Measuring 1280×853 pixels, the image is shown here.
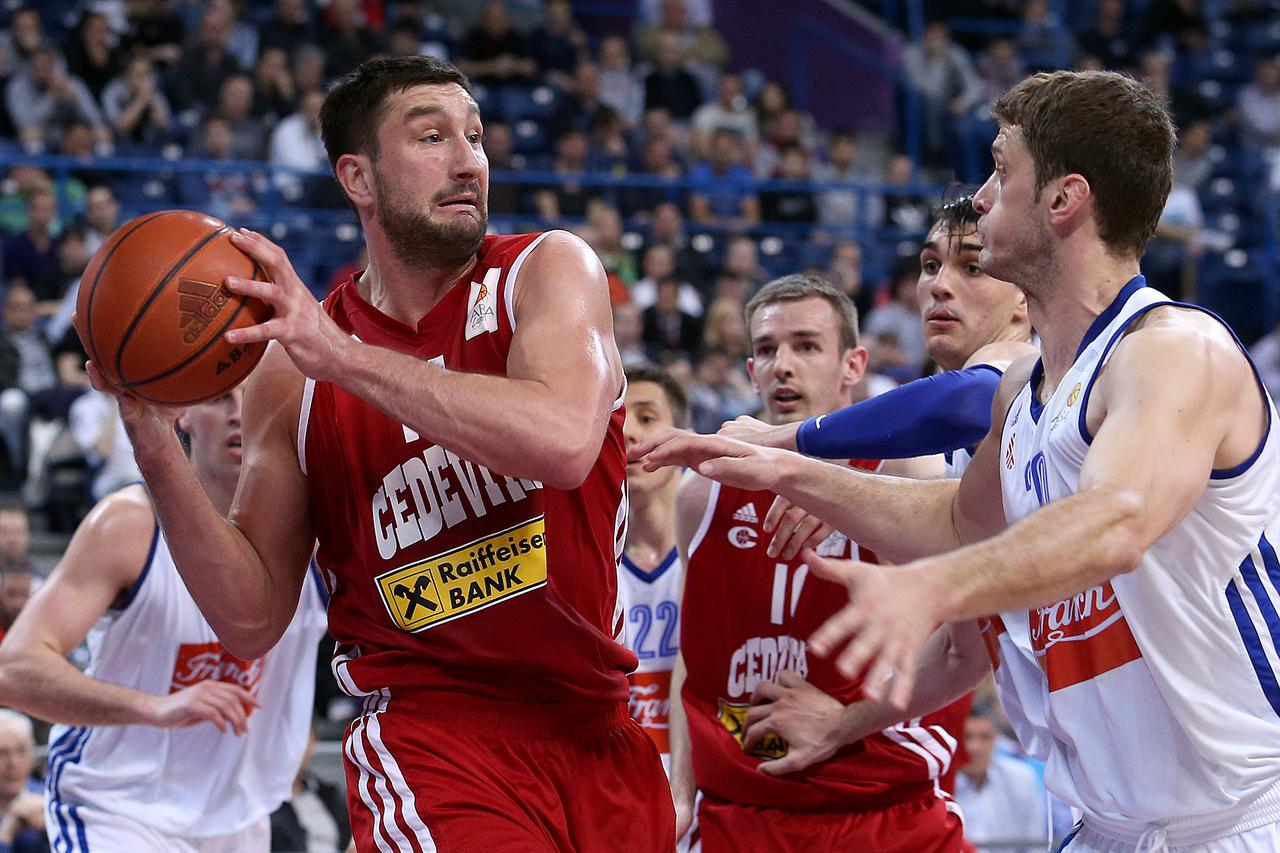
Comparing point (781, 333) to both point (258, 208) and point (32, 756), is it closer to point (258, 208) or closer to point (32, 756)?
point (32, 756)

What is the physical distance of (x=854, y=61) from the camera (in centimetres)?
1934

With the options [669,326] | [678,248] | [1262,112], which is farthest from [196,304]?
[1262,112]

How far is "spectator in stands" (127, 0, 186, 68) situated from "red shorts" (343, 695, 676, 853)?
37.2 feet

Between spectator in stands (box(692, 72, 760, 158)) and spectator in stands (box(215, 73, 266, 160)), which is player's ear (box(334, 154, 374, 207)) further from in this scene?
spectator in stands (box(692, 72, 760, 158))

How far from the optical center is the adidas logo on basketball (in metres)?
3.32

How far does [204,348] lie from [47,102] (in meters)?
10.6

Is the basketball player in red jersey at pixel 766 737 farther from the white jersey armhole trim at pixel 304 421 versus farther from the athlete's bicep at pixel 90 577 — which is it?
the athlete's bicep at pixel 90 577

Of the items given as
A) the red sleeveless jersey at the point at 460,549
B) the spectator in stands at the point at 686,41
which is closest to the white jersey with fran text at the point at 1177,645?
the red sleeveless jersey at the point at 460,549

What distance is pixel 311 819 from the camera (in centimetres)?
729

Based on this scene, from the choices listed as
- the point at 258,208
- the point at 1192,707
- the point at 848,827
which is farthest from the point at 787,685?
the point at 258,208

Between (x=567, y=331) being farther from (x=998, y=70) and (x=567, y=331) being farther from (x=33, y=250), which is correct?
(x=998, y=70)

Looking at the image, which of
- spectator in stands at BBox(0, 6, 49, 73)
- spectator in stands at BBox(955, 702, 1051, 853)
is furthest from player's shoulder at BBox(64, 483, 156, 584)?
spectator in stands at BBox(0, 6, 49, 73)

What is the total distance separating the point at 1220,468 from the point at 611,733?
1.55 meters

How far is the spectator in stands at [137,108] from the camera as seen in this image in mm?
12969
